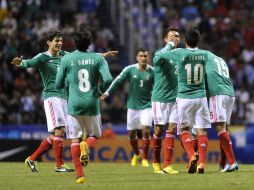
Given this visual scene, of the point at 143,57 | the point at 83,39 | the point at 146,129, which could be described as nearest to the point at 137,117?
the point at 146,129

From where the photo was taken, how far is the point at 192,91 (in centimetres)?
1537

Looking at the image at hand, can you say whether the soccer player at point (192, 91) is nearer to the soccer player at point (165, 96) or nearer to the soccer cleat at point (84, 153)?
the soccer player at point (165, 96)

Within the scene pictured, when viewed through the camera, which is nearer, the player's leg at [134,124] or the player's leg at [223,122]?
the player's leg at [223,122]

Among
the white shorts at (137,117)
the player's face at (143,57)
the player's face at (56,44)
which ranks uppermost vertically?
the player's face at (56,44)

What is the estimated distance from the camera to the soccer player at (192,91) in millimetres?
15305

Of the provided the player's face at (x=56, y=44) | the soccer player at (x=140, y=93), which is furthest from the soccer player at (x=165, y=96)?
the soccer player at (x=140, y=93)

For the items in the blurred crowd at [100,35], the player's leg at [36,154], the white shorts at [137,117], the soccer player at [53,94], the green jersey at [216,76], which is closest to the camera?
the green jersey at [216,76]

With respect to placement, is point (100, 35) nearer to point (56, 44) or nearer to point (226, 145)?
point (56, 44)

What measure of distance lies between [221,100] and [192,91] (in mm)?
1063

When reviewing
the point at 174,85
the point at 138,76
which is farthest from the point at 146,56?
the point at 174,85

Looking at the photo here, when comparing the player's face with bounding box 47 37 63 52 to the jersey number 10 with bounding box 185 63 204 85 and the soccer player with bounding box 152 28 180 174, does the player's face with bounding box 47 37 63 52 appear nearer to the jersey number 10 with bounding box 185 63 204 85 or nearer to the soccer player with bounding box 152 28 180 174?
the soccer player with bounding box 152 28 180 174

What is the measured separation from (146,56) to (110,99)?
867 centimetres

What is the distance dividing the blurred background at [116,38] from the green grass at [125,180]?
9.35 m

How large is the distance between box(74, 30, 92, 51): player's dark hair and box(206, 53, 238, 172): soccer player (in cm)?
329
